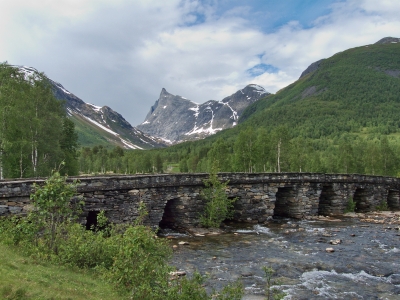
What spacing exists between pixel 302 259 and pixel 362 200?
24.9 metres

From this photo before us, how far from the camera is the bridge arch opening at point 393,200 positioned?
1671 inches

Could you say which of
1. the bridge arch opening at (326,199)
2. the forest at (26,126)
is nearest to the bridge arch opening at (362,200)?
the bridge arch opening at (326,199)

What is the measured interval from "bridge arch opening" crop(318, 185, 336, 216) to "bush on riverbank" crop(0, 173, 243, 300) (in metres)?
26.9

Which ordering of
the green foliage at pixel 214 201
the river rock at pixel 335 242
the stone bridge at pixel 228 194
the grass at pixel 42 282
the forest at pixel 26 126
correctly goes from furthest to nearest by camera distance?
1. the forest at pixel 26 126
2. the green foliage at pixel 214 201
3. the river rock at pixel 335 242
4. the stone bridge at pixel 228 194
5. the grass at pixel 42 282

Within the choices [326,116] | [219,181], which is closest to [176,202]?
[219,181]

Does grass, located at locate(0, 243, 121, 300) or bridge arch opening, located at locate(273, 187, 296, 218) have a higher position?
grass, located at locate(0, 243, 121, 300)

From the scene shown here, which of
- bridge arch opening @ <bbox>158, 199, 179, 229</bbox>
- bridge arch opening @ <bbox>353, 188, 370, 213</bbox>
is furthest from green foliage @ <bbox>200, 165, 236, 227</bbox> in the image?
bridge arch opening @ <bbox>353, 188, 370, 213</bbox>

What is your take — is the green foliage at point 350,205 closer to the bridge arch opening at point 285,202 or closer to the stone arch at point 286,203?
the stone arch at point 286,203

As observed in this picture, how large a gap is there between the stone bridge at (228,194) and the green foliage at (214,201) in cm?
58

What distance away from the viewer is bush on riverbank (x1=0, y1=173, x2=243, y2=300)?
9.52m

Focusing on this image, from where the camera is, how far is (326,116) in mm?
193250

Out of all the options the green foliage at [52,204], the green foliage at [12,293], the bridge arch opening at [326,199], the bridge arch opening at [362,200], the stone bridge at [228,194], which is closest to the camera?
the green foliage at [12,293]

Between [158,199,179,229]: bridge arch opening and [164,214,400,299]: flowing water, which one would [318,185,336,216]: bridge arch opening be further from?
[158,199,179,229]: bridge arch opening

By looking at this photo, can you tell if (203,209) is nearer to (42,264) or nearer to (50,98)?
(42,264)
